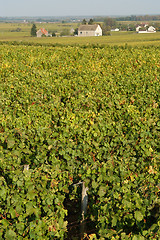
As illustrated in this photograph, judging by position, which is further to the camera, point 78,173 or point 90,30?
point 90,30

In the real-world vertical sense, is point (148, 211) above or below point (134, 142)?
below

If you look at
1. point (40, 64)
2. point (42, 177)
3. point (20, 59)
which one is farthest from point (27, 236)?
point (20, 59)

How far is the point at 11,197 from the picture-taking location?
4.07 meters

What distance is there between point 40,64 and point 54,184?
13.6m

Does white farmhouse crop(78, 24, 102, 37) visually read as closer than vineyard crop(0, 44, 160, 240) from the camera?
No

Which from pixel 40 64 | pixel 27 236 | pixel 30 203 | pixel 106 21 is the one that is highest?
pixel 106 21

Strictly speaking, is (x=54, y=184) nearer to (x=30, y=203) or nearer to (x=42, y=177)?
(x=42, y=177)

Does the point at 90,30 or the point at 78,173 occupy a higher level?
the point at 90,30

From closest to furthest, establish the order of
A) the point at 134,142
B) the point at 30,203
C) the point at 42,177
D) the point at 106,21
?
1. the point at 30,203
2. the point at 42,177
3. the point at 134,142
4. the point at 106,21

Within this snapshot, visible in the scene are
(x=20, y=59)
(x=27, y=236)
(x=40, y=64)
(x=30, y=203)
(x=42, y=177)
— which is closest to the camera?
(x=27, y=236)

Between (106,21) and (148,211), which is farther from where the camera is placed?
(106,21)

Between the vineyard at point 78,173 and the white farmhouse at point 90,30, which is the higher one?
the white farmhouse at point 90,30

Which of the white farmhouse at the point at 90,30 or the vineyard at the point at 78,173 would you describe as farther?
the white farmhouse at the point at 90,30

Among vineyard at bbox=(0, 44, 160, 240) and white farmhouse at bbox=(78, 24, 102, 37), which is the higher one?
white farmhouse at bbox=(78, 24, 102, 37)
